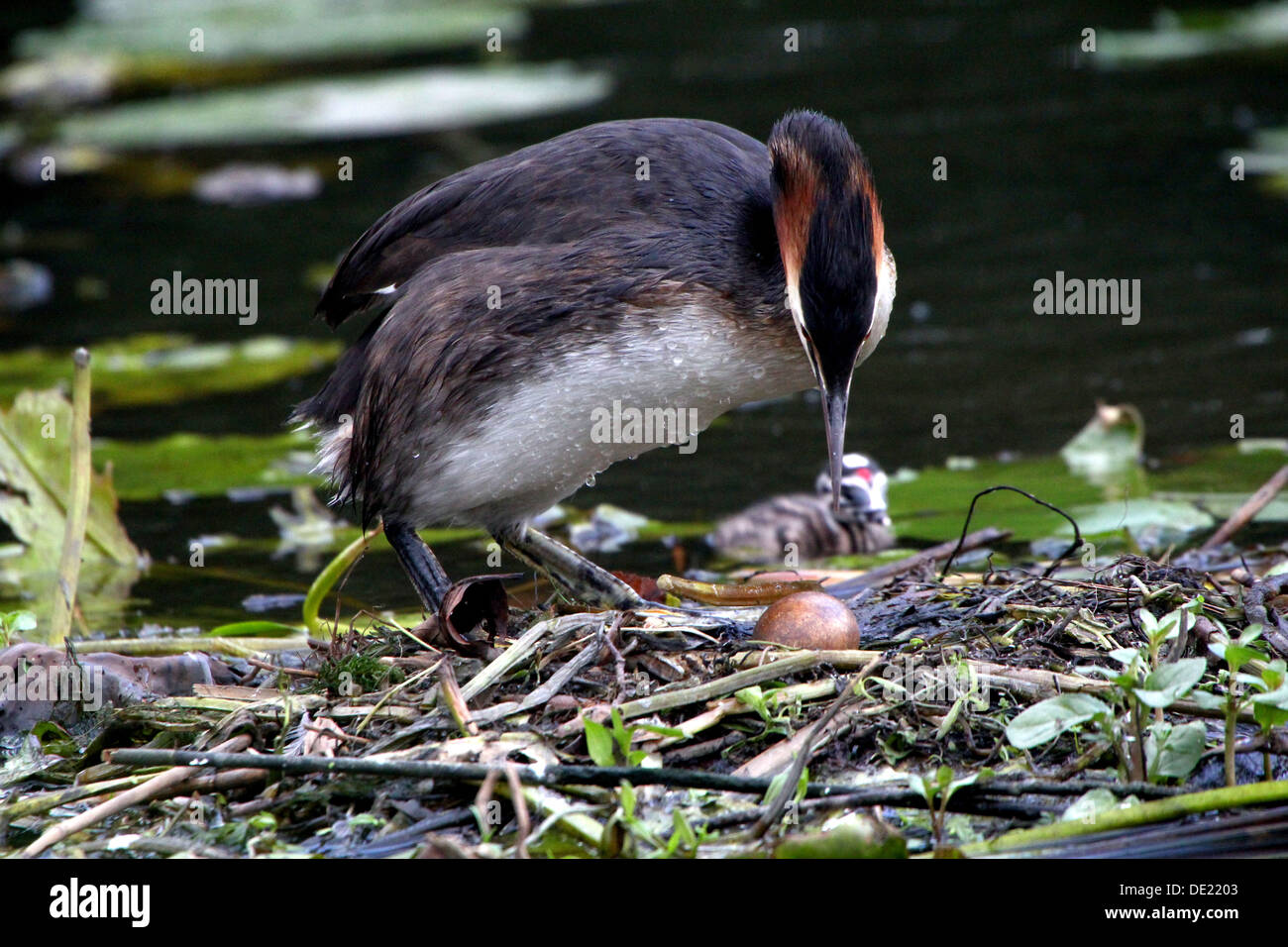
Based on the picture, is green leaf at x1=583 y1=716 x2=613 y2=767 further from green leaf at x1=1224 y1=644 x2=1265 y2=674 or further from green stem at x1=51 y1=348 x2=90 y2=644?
green stem at x1=51 y1=348 x2=90 y2=644

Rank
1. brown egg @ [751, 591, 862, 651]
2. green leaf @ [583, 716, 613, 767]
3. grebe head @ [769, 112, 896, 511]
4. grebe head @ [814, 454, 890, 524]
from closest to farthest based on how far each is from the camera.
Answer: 1. green leaf @ [583, 716, 613, 767]
2. brown egg @ [751, 591, 862, 651]
3. grebe head @ [769, 112, 896, 511]
4. grebe head @ [814, 454, 890, 524]

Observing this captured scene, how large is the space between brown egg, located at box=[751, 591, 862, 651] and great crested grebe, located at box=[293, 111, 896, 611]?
1.55ft

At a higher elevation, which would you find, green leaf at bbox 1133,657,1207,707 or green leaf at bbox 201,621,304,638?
green leaf at bbox 1133,657,1207,707

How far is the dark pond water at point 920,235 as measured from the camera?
26.0 ft

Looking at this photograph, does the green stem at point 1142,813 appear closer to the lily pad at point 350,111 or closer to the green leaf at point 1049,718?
the green leaf at point 1049,718

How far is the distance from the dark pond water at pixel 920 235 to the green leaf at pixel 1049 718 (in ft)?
10.5

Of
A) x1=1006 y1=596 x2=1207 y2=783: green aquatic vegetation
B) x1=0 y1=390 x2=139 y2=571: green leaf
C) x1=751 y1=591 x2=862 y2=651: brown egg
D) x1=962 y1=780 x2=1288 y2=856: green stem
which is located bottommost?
x1=962 y1=780 x2=1288 y2=856: green stem

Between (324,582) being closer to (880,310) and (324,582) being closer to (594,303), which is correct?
(594,303)

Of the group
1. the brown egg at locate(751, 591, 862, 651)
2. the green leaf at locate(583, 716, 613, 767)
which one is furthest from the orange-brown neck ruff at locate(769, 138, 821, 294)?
the green leaf at locate(583, 716, 613, 767)

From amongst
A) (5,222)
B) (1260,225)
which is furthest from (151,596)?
(5,222)

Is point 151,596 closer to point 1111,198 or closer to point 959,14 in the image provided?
point 1111,198

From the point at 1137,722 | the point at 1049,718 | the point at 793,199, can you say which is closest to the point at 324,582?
the point at 793,199

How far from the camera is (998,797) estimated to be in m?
3.46

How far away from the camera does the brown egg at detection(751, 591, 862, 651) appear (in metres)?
4.02
